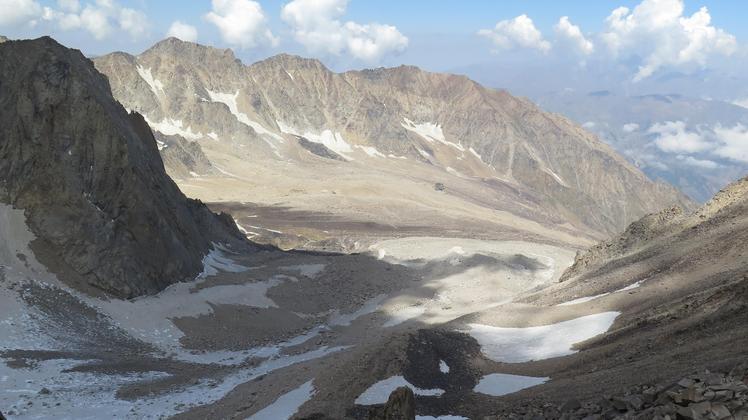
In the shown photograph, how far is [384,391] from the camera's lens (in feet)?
80.5

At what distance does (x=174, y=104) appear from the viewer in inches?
7781

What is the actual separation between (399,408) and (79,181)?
1379 inches

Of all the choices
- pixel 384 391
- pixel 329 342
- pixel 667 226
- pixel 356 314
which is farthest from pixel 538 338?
pixel 356 314

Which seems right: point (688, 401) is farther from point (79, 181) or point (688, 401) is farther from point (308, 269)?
point (308, 269)

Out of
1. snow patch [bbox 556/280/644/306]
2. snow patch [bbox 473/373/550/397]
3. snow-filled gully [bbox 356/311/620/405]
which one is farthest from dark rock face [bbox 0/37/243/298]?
snow patch [bbox 556/280/644/306]

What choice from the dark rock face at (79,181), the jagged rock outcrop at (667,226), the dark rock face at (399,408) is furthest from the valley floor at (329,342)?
the dark rock face at (399,408)

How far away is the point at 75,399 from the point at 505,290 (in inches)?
1903

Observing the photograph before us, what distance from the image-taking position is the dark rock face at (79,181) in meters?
42.1

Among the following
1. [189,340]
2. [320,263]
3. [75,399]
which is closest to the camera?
[75,399]

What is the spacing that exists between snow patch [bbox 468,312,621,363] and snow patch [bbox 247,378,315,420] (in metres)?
9.43

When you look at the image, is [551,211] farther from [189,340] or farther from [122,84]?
[189,340]

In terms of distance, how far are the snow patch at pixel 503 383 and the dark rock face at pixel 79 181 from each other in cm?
2652

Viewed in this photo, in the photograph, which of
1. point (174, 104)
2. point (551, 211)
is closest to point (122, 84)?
point (174, 104)

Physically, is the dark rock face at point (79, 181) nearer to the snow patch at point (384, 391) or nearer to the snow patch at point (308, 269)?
the snow patch at point (308, 269)
